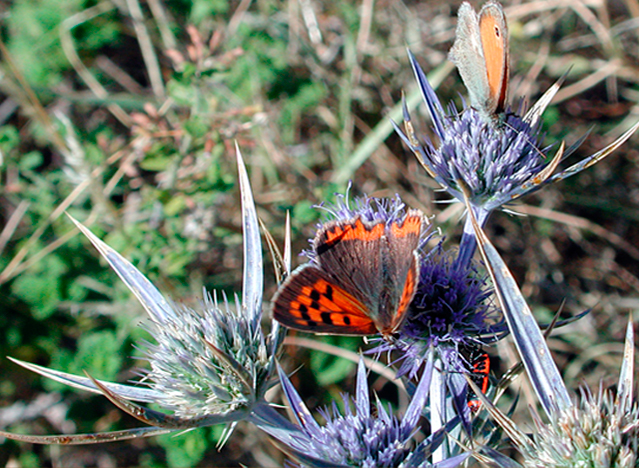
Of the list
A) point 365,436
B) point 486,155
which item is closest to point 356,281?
point 365,436

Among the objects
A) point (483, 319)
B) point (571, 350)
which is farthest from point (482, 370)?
point (571, 350)

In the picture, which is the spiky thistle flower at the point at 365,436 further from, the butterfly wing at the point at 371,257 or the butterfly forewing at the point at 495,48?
the butterfly forewing at the point at 495,48

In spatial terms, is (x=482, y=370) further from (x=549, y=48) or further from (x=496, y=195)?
(x=549, y=48)

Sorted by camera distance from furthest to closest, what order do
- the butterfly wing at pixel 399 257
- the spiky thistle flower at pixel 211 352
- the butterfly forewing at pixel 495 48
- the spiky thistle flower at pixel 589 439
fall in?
the spiky thistle flower at pixel 211 352, the butterfly forewing at pixel 495 48, the butterfly wing at pixel 399 257, the spiky thistle flower at pixel 589 439

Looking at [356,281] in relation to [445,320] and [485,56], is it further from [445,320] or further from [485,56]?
[485,56]

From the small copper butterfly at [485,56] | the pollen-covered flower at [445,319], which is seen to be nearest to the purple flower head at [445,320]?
the pollen-covered flower at [445,319]

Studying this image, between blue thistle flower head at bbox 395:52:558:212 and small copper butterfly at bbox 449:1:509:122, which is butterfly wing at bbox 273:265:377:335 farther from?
small copper butterfly at bbox 449:1:509:122
